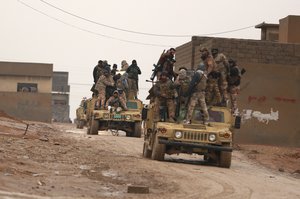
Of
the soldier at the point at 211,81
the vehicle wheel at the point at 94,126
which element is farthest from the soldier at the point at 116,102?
the soldier at the point at 211,81

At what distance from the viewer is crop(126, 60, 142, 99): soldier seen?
93.8 feet

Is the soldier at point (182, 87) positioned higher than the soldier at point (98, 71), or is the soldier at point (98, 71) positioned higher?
the soldier at point (98, 71)

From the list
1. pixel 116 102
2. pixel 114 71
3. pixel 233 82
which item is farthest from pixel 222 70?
pixel 114 71

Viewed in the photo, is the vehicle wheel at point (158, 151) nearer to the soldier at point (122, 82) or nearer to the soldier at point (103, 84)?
the soldier at point (103, 84)

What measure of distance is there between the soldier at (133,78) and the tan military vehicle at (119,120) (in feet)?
1.29

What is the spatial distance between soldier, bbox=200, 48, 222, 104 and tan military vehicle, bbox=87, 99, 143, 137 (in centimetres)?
1008

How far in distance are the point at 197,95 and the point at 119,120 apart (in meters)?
11.0

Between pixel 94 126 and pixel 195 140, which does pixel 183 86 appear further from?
pixel 94 126

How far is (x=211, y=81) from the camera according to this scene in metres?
17.6

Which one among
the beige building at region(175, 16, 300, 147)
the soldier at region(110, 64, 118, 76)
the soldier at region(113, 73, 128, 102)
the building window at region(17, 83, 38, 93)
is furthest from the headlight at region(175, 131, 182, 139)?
the building window at region(17, 83, 38, 93)

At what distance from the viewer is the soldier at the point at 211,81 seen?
Result: 1761cm

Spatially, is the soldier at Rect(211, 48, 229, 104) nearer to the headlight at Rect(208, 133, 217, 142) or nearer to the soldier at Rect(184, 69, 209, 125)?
the soldier at Rect(184, 69, 209, 125)

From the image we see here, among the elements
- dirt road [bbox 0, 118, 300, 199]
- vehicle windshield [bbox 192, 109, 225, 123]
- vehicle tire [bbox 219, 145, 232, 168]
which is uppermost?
vehicle windshield [bbox 192, 109, 225, 123]

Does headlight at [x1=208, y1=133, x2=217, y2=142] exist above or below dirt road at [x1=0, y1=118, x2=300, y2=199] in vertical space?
above
